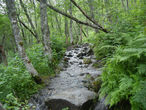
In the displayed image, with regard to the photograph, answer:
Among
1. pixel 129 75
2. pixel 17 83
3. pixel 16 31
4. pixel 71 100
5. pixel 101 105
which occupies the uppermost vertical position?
pixel 16 31

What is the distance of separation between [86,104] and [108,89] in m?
1.24

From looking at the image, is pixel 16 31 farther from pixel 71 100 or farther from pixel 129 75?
pixel 129 75

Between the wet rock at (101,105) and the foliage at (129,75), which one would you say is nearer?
the foliage at (129,75)

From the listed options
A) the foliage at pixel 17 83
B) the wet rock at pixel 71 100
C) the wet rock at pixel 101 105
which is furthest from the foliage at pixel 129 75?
the foliage at pixel 17 83

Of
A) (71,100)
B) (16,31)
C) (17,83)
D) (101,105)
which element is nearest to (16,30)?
(16,31)

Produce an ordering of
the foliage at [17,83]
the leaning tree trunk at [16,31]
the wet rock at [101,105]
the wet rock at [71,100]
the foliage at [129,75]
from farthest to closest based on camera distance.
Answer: the leaning tree trunk at [16,31] → the foliage at [17,83] → the wet rock at [71,100] → the wet rock at [101,105] → the foliage at [129,75]

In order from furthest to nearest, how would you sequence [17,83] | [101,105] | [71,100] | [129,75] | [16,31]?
[16,31], [17,83], [71,100], [101,105], [129,75]

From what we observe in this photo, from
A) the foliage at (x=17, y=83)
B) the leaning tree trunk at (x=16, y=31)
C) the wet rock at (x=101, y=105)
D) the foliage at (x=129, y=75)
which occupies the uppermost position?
the leaning tree trunk at (x=16, y=31)

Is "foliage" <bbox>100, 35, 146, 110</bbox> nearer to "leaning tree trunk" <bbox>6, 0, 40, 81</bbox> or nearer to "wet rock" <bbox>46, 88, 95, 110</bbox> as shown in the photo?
"wet rock" <bbox>46, 88, 95, 110</bbox>

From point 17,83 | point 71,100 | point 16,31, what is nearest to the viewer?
point 71,100

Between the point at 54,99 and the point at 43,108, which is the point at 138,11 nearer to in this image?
the point at 54,99

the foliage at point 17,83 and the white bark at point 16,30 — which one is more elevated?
the white bark at point 16,30

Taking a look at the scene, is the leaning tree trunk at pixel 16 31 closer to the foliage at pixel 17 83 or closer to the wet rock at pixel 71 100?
the foliage at pixel 17 83

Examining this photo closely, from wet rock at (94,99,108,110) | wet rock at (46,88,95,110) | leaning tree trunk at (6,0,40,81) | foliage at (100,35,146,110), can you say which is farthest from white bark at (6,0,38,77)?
foliage at (100,35,146,110)
